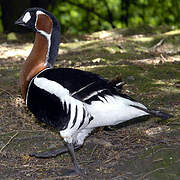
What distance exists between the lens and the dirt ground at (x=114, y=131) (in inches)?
147

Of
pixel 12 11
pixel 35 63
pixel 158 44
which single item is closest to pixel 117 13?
pixel 12 11

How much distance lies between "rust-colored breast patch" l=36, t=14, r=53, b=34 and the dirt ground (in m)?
1.04

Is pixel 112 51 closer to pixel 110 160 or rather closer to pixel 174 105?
pixel 174 105

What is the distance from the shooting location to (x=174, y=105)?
4.93m

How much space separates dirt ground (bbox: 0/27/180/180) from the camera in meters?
3.73

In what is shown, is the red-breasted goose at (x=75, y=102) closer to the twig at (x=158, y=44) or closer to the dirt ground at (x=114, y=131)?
the dirt ground at (x=114, y=131)

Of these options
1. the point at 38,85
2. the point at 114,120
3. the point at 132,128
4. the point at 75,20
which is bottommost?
the point at 75,20

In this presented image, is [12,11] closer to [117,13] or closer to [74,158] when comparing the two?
[117,13]

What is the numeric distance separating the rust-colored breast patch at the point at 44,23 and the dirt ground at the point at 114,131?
3.41 ft

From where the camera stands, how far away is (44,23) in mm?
4184

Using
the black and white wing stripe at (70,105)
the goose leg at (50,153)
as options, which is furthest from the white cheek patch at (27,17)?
the goose leg at (50,153)

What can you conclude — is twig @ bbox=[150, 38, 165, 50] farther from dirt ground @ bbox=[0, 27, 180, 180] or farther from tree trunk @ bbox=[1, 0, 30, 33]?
tree trunk @ bbox=[1, 0, 30, 33]

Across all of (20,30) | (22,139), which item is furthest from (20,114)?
(20,30)

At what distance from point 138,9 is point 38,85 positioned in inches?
364
